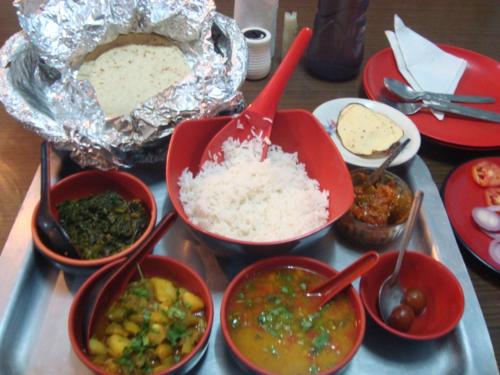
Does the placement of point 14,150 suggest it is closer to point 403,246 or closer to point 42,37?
point 42,37

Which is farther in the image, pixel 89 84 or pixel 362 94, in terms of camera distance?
pixel 362 94

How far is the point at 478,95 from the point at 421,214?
83 centimetres

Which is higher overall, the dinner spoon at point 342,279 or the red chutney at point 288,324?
the dinner spoon at point 342,279

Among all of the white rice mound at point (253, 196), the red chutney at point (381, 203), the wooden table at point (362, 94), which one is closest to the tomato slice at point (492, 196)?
the wooden table at point (362, 94)

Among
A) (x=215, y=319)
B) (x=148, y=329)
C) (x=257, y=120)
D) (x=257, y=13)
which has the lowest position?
(x=215, y=319)

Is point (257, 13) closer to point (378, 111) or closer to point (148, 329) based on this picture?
point (378, 111)

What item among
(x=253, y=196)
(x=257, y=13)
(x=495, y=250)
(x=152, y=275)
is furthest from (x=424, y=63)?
(x=152, y=275)

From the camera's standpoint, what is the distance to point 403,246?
1.14m

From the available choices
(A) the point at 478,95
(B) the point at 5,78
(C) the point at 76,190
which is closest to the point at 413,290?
(C) the point at 76,190

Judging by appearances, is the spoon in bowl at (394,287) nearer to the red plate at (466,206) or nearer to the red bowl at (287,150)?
the red bowl at (287,150)

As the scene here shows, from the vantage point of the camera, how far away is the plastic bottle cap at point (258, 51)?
1.84 meters

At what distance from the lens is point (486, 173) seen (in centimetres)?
153

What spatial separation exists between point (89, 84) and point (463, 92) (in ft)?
5.02

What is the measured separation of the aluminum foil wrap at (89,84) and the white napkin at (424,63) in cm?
79
